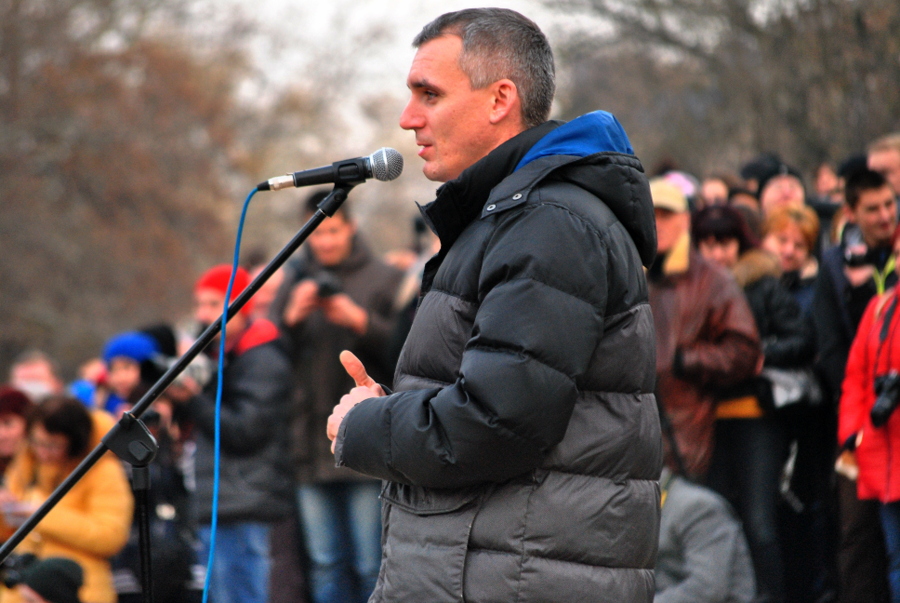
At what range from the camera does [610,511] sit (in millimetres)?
2459

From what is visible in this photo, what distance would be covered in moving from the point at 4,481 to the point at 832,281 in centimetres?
442

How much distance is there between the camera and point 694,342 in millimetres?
5363

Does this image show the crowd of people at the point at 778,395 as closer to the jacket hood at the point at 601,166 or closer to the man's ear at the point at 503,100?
the jacket hood at the point at 601,166

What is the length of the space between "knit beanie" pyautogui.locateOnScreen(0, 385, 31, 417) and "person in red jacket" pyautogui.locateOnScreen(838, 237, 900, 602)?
4503 mm

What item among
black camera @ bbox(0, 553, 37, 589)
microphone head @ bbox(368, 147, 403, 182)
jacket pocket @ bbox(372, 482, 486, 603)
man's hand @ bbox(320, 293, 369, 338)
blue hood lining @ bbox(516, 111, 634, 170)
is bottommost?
black camera @ bbox(0, 553, 37, 589)

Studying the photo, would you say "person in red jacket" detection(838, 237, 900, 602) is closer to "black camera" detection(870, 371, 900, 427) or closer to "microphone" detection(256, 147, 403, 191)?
"black camera" detection(870, 371, 900, 427)

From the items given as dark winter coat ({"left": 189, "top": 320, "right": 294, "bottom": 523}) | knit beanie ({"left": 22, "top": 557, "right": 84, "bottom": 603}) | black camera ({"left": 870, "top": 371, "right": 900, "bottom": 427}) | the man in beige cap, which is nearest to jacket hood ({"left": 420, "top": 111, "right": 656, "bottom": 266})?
black camera ({"left": 870, "top": 371, "right": 900, "bottom": 427})

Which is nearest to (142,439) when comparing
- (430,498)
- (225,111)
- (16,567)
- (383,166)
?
(430,498)

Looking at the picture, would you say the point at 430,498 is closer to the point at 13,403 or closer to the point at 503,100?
the point at 503,100

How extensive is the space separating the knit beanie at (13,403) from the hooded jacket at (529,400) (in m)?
4.63

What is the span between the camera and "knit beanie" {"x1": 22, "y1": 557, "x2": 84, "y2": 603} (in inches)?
193

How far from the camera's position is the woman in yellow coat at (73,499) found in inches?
217

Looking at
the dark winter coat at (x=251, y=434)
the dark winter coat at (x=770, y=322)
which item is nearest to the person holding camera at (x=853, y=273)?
the dark winter coat at (x=770, y=322)

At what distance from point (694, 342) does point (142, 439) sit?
10.4 feet
